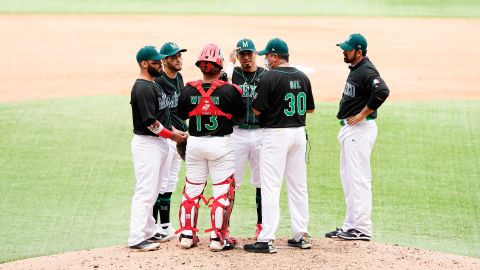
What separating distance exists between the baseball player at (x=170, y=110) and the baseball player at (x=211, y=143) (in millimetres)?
563

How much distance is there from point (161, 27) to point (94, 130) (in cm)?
1169

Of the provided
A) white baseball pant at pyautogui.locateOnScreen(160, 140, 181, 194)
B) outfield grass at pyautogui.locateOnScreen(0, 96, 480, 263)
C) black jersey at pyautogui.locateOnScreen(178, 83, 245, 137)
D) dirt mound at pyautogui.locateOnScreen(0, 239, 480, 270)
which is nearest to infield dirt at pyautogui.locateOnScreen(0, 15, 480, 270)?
dirt mound at pyautogui.locateOnScreen(0, 239, 480, 270)

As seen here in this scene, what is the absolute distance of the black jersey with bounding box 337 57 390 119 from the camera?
838 centimetres

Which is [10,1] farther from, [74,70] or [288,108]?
[288,108]

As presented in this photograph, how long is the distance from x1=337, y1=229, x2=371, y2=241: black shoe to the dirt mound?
0.96 ft

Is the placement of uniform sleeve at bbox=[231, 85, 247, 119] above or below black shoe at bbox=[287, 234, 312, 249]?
above

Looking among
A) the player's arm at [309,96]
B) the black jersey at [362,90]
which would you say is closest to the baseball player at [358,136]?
the black jersey at [362,90]

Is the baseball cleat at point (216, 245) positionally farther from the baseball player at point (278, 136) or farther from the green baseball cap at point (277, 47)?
the green baseball cap at point (277, 47)

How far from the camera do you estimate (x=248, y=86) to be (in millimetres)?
8797

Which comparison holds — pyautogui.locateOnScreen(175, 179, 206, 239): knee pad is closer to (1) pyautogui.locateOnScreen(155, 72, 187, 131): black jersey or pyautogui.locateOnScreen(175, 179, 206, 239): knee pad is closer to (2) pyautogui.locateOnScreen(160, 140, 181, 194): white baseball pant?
(2) pyautogui.locateOnScreen(160, 140, 181, 194): white baseball pant

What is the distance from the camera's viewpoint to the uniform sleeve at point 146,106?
7.89 m

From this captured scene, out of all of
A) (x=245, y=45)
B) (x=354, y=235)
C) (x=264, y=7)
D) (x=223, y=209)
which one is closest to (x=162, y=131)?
(x=223, y=209)

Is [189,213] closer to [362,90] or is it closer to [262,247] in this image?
[262,247]

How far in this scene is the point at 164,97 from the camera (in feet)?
27.2
